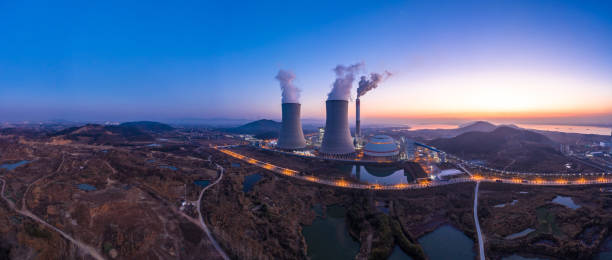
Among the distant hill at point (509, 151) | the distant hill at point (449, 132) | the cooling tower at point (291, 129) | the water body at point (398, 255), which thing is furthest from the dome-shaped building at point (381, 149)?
the distant hill at point (449, 132)

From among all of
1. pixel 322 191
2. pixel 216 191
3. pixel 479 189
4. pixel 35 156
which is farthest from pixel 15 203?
pixel 479 189

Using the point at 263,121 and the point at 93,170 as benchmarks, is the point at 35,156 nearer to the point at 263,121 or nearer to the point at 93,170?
the point at 93,170

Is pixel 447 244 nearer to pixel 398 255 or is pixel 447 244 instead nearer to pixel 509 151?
pixel 398 255

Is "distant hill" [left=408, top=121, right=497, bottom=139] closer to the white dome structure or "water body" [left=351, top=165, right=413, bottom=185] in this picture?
the white dome structure

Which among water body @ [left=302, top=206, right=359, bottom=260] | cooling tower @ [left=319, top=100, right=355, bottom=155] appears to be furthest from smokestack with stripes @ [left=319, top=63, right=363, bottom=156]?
water body @ [left=302, top=206, right=359, bottom=260]

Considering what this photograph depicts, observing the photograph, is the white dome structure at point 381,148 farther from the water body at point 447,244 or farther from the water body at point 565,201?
the water body at point 447,244

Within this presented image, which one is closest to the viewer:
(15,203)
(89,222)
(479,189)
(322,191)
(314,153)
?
(89,222)
